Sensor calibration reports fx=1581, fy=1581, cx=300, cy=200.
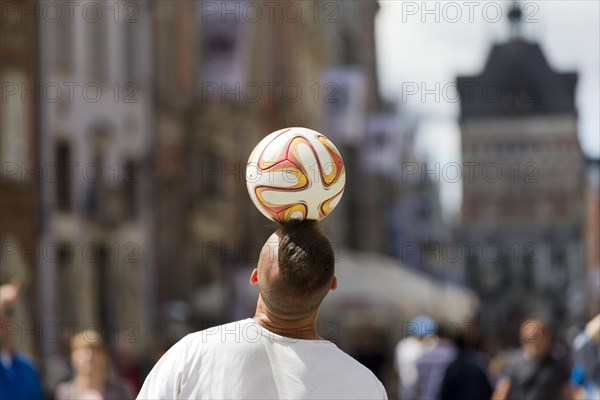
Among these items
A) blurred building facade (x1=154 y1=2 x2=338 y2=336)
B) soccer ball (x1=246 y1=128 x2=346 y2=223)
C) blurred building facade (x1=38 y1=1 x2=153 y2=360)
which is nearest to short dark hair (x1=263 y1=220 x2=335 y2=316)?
soccer ball (x1=246 y1=128 x2=346 y2=223)

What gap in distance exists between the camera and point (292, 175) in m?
4.36

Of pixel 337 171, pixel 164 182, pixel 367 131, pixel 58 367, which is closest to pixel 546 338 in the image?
pixel 337 171

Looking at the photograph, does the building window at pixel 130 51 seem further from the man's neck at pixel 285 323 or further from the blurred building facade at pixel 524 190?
the blurred building facade at pixel 524 190

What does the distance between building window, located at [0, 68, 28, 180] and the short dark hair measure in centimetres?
1998

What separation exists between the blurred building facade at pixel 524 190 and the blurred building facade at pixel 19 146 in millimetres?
119175

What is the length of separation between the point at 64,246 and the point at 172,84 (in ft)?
28.6

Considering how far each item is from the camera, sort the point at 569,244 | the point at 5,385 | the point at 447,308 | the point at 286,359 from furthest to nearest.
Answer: the point at 569,244, the point at 447,308, the point at 5,385, the point at 286,359

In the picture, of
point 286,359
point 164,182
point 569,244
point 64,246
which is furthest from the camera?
point 569,244

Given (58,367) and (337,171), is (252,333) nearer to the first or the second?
(337,171)

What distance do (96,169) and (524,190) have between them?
427ft

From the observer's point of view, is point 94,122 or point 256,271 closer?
point 256,271

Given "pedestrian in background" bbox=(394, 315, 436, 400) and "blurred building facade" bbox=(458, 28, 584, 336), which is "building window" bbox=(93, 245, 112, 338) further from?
"blurred building facade" bbox=(458, 28, 584, 336)

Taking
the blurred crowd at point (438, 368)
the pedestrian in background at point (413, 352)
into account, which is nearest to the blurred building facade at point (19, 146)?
the blurred crowd at point (438, 368)

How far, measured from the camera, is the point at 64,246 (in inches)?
1022
